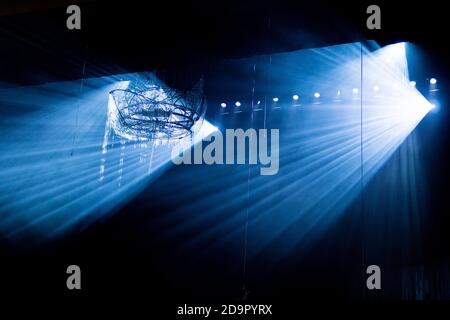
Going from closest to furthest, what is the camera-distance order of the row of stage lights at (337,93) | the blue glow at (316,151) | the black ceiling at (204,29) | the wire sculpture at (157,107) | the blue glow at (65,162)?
the wire sculpture at (157,107) < the black ceiling at (204,29) < the row of stage lights at (337,93) < the blue glow at (316,151) < the blue glow at (65,162)

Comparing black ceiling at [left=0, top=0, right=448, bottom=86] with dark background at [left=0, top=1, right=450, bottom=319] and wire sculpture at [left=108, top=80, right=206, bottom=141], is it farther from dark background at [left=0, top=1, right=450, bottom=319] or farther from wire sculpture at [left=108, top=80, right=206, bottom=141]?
wire sculpture at [left=108, top=80, right=206, bottom=141]

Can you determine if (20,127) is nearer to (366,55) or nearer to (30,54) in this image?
(30,54)

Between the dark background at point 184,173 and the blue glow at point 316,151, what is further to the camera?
the blue glow at point 316,151

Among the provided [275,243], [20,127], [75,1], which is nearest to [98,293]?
[275,243]

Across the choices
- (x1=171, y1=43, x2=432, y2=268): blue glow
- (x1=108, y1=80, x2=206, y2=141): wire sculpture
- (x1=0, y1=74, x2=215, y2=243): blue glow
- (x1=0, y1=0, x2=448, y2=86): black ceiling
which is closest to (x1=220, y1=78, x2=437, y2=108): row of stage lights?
(x1=171, y1=43, x2=432, y2=268): blue glow

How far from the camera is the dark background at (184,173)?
2.48 metres

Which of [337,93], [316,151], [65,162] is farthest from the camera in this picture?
[65,162]

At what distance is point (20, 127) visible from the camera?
4.33m

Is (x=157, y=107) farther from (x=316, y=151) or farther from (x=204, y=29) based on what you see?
(x=316, y=151)

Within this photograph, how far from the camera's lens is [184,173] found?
416 cm

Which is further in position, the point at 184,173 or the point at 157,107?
the point at 184,173

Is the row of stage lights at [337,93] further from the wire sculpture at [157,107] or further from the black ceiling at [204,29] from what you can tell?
the wire sculpture at [157,107]

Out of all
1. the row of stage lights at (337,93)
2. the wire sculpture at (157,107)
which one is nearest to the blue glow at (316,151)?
the row of stage lights at (337,93)

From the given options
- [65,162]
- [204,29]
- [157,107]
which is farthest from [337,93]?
[65,162]
